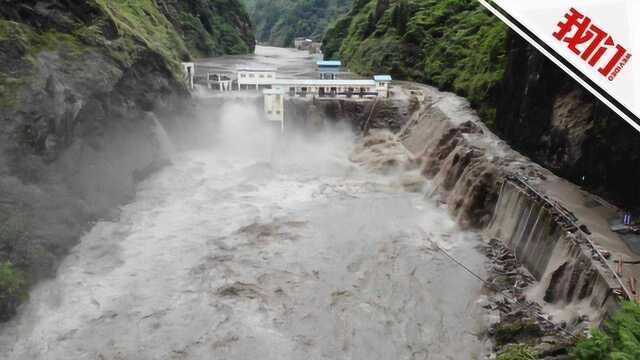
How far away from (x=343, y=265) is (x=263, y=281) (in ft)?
12.3

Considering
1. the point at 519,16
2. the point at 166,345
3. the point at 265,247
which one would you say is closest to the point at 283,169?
the point at 265,247

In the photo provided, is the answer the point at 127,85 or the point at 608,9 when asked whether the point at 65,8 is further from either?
the point at 608,9

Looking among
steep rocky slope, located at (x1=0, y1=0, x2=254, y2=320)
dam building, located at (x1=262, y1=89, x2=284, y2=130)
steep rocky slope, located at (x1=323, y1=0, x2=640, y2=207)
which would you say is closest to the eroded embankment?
steep rocky slope, located at (x1=323, y1=0, x2=640, y2=207)

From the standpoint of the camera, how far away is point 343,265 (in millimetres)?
22969

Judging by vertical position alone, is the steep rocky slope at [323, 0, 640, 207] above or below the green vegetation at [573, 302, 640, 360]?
above

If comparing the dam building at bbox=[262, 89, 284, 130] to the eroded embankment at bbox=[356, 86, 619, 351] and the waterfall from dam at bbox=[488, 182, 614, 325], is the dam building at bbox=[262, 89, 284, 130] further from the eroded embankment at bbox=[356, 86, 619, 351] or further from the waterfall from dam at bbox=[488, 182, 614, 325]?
the waterfall from dam at bbox=[488, 182, 614, 325]

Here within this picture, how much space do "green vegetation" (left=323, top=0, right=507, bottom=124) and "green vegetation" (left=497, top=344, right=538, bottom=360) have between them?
67.7 ft

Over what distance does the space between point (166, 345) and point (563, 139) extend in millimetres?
19816

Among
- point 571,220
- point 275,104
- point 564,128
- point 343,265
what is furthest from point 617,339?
point 275,104

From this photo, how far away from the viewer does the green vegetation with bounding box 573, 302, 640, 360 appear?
37.8 feet

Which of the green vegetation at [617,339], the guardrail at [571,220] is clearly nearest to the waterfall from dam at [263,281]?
the guardrail at [571,220]

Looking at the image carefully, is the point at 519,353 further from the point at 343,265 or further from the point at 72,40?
the point at 72,40

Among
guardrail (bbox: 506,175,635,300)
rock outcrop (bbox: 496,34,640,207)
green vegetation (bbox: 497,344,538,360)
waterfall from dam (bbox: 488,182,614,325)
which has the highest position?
rock outcrop (bbox: 496,34,640,207)

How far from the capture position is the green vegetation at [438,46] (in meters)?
37.5
